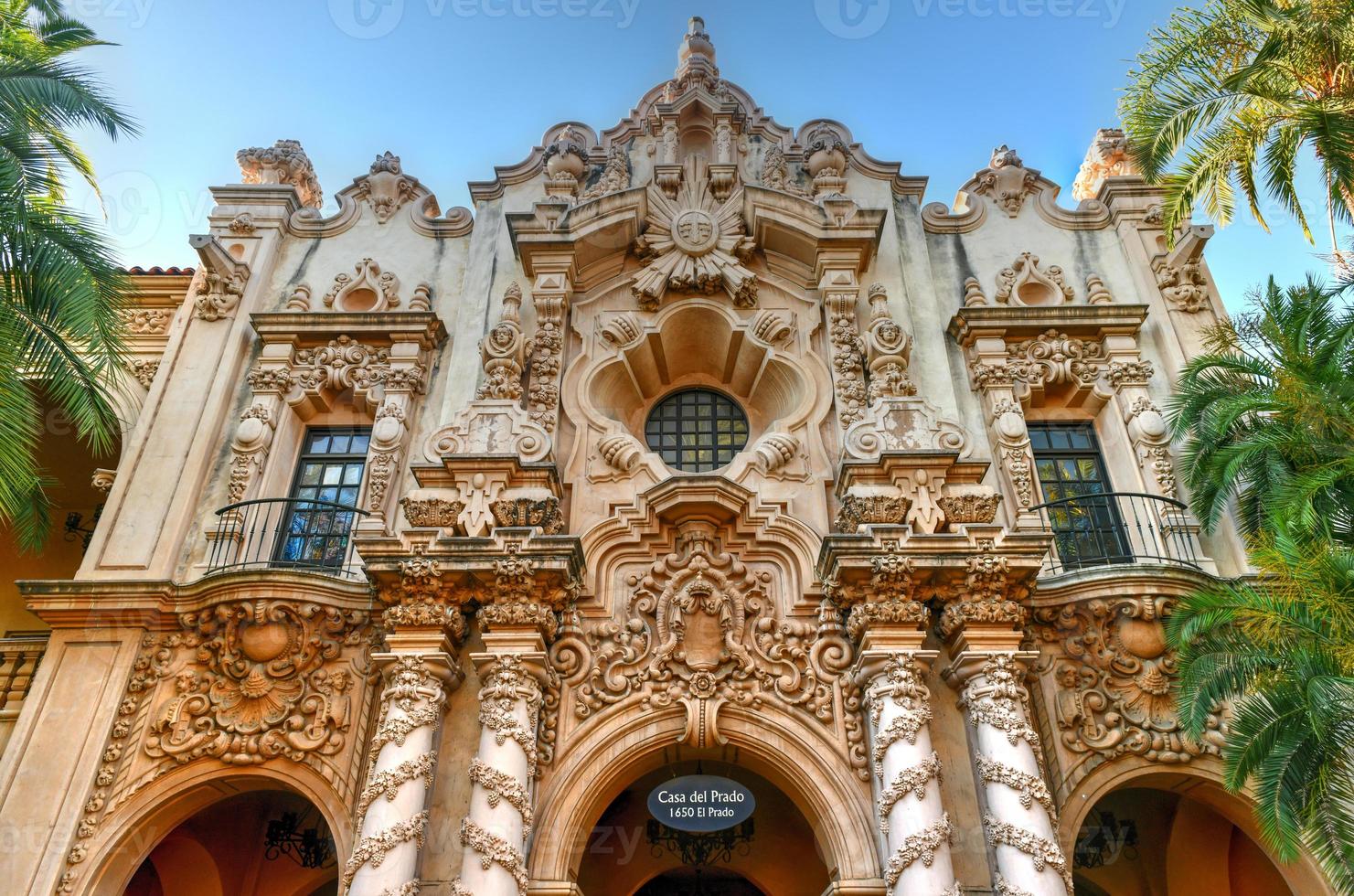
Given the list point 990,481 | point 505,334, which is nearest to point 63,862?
point 505,334

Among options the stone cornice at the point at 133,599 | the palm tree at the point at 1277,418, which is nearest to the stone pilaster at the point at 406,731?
the stone cornice at the point at 133,599

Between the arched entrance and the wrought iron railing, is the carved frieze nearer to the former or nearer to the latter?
the wrought iron railing

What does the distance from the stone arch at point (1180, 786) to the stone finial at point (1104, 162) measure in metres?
9.86

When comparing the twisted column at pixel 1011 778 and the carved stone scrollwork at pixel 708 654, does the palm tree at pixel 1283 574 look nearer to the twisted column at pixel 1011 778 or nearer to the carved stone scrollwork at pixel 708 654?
the twisted column at pixel 1011 778

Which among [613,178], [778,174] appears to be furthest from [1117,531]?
[613,178]

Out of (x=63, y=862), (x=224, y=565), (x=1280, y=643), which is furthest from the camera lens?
(x=224, y=565)

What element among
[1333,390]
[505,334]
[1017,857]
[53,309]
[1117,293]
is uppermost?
[1117,293]

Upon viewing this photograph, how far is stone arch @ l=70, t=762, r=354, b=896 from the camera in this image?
9.66 m

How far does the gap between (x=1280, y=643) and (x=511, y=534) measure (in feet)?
26.0

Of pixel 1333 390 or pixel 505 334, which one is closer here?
pixel 1333 390

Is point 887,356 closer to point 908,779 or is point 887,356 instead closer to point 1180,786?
point 908,779

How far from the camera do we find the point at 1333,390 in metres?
10.1

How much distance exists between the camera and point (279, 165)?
15727mm

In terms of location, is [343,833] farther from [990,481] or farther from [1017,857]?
[990,481]
